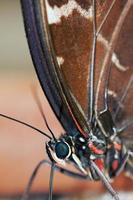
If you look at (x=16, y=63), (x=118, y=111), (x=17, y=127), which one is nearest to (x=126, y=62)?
(x=118, y=111)

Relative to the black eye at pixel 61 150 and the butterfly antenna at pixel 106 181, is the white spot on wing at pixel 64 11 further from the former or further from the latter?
the butterfly antenna at pixel 106 181

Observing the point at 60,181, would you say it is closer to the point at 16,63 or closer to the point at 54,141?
the point at 54,141

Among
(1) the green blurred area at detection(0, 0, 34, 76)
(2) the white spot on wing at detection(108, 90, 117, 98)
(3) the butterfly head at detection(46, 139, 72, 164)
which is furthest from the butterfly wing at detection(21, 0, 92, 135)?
(1) the green blurred area at detection(0, 0, 34, 76)

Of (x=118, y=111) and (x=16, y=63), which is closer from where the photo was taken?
(x=118, y=111)

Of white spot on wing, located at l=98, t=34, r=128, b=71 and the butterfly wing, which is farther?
white spot on wing, located at l=98, t=34, r=128, b=71

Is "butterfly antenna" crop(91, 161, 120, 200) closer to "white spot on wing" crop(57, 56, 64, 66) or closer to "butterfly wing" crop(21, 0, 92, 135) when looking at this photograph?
"butterfly wing" crop(21, 0, 92, 135)

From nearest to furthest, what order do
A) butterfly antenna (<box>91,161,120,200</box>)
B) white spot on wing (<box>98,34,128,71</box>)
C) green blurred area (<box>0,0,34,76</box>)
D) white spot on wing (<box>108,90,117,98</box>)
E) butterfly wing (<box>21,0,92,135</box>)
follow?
1. butterfly wing (<box>21,0,92,135</box>)
2. butterfly antenna (<box>91,161,120,200</box>)
3. white spot on wing (<box>98,34,128,71</box>)
4. white spot on wing (<box>108,90,117,98</box>)
5. green blurred area (<box>0,0,34,76</box>)

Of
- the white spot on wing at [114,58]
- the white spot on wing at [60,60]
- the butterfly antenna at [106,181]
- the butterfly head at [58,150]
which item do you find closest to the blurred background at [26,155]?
the butterfly antenna at [106,181]

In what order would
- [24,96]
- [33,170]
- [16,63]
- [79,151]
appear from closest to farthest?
[79,151], [33,170], [24,96], [16,63]
